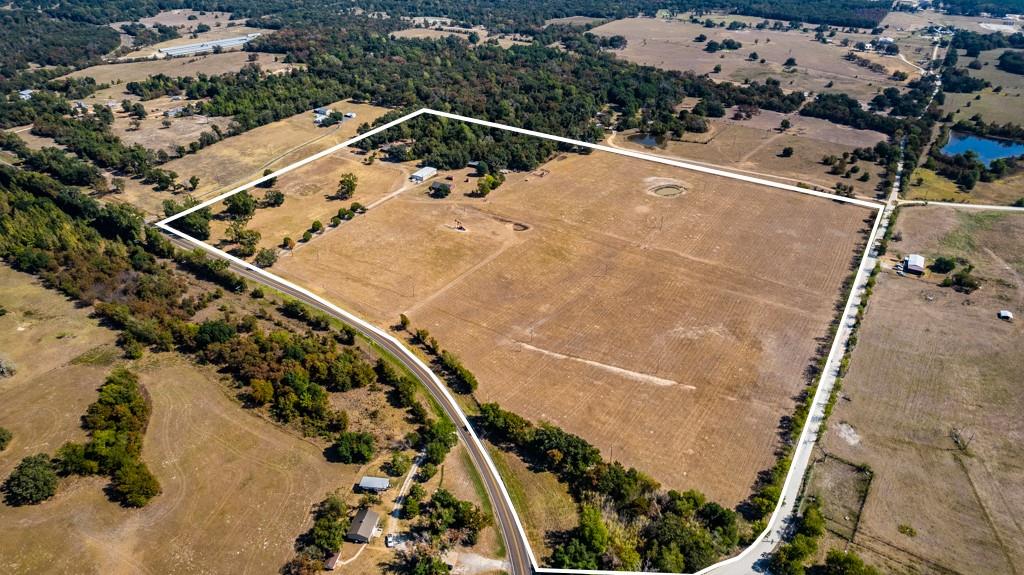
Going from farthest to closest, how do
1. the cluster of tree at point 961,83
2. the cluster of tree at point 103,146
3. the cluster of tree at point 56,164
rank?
the cluster of tree at point 961,83 → the cluster of tree at point 103,146 → the cluster of tree at point 56,164

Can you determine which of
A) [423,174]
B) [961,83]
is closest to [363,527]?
[423,174]

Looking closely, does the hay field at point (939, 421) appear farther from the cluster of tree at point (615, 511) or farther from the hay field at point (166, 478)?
the hay field at point (166, 478)

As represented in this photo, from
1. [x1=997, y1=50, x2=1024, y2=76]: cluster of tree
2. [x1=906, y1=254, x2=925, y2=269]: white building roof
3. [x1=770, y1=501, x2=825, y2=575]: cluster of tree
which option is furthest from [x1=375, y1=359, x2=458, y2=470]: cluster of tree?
[x1=997, y1=50, x2=1024, y2=76]: cluster of tree

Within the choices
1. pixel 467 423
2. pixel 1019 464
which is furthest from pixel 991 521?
pixel 467 423

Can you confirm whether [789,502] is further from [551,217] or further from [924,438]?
[551,217]

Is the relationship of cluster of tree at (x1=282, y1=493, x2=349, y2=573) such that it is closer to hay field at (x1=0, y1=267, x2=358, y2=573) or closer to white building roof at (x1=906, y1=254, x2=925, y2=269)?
hay field at (x1=0, y1=267, x2=358, y2=573)

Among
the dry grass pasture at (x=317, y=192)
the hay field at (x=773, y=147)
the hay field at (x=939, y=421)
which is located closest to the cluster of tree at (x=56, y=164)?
the dry grass pasture at (x=317, y=192)

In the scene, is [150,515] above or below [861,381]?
above
